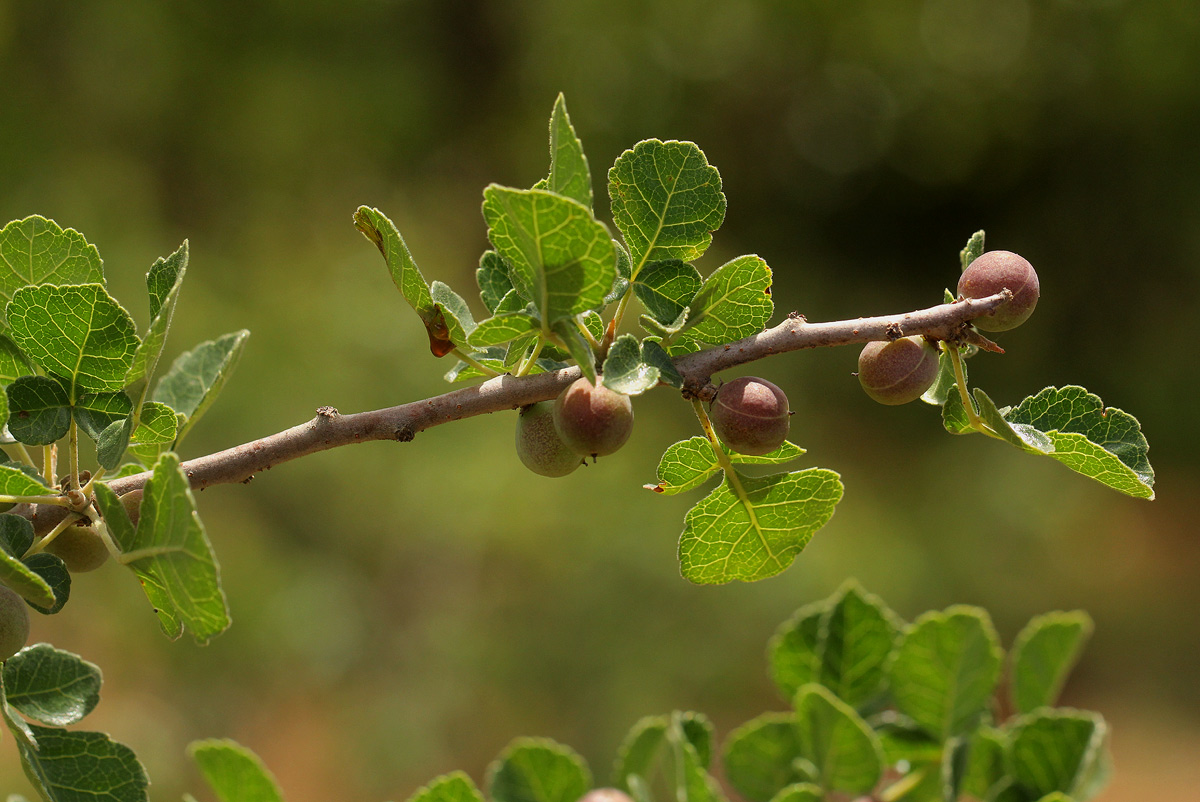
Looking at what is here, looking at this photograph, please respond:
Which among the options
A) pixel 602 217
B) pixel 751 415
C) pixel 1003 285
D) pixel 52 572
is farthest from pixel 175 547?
pixel 602 217

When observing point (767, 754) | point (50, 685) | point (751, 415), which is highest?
point (751, 415)

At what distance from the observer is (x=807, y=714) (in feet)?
1.77

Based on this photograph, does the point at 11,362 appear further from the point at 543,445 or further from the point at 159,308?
the point at 543,445

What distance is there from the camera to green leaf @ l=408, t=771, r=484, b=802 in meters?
0.50

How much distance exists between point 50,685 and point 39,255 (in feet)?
0.65

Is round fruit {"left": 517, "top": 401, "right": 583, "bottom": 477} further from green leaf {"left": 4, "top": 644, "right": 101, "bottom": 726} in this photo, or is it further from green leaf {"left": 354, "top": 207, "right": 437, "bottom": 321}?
green leaf {"left": 4, "top": 644, "right": 101, "bottom": 726}

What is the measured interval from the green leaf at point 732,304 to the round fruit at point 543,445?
8 cm

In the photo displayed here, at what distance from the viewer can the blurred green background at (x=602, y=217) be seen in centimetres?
244

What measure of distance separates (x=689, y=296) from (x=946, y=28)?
3.58 m

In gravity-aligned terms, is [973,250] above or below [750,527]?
above

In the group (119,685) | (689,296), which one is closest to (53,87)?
(119,685)

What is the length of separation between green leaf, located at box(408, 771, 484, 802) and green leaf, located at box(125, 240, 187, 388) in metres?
0.26

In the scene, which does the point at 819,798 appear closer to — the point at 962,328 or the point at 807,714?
the point at 807,714

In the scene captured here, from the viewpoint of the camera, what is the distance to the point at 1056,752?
0.54 m
